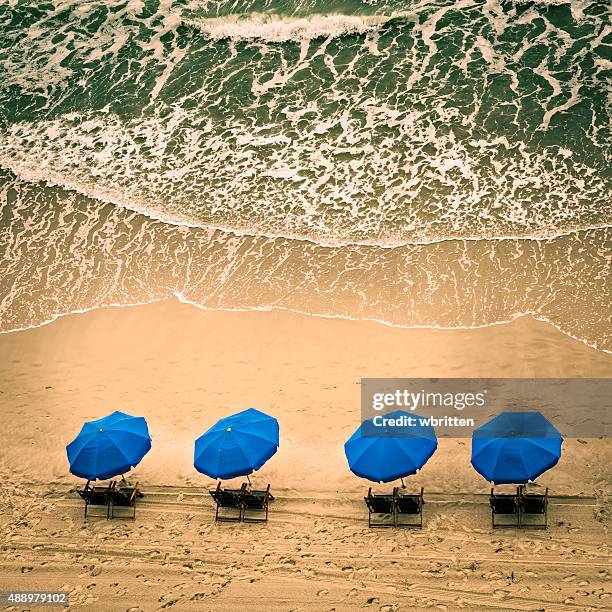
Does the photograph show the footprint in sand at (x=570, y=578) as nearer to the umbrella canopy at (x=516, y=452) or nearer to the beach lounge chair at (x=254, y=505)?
the umbrella canopy at (x=516, y=452)

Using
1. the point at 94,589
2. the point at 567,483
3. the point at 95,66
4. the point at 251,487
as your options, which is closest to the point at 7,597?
the point at 94,589

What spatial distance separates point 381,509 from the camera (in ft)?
39.3

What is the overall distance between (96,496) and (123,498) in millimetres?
417

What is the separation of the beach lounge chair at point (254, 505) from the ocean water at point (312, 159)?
462cm

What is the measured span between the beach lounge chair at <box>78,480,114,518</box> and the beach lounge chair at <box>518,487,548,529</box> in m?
6.12

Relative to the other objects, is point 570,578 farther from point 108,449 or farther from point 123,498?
point 108,449

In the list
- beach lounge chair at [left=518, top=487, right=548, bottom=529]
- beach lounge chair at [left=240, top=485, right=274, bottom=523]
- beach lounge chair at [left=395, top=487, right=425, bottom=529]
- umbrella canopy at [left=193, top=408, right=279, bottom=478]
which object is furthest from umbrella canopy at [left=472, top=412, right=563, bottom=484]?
beach lounge chair at [left=240, top=485, right=274, bottom=523]

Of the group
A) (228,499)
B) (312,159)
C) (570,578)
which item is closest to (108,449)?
(228,499)

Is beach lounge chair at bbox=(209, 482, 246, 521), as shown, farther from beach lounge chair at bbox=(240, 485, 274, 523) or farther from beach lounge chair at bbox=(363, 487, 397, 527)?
beach lounge chair at bbox=(363, 487, 397, 527)

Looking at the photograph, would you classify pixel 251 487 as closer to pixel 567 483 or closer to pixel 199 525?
pixel 199 525

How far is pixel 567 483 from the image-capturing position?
1212cm

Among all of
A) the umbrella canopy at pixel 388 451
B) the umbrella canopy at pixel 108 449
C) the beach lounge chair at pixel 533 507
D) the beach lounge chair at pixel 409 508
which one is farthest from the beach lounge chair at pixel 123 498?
the beach lounge chair at pixel 533 507

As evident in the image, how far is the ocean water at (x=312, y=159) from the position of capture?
16562 mm

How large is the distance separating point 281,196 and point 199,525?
9.16 metres
